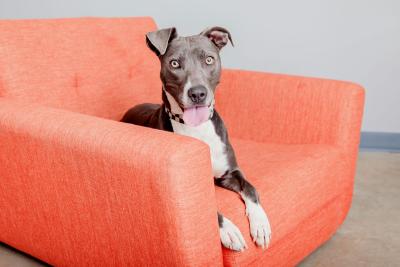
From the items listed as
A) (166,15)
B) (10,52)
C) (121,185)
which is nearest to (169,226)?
(121,185)

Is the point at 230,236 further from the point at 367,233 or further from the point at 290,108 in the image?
the point at 367,233

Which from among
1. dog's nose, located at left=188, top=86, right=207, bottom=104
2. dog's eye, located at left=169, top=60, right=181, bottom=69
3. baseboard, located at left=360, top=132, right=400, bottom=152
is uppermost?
dog's eye, located at left=169, top=60, right=181, bottom=69

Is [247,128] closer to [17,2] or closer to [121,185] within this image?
[121,185]

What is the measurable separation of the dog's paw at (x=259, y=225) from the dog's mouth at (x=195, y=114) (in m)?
0.39

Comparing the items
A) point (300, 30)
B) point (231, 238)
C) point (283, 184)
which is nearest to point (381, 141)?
point (300, 30)

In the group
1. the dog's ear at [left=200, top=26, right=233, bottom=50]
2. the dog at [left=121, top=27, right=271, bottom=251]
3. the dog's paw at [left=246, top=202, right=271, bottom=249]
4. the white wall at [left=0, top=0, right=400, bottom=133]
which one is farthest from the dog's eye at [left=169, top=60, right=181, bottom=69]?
the white wall at [left=0, top=0, right=400, bottom=133]

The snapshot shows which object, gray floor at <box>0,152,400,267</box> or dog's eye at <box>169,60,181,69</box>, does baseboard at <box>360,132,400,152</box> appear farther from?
dog's eye at <box>169,60,181,69</box>

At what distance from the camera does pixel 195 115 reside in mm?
1991

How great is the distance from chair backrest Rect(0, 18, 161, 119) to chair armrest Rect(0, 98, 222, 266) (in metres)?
0.20

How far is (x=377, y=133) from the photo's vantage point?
3916 millimetres

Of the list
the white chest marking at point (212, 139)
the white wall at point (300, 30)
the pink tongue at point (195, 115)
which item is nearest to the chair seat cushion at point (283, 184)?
the white chest marking at point (212, 139)

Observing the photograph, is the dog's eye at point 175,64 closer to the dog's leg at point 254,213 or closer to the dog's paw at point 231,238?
the dog's leg at point 254,213

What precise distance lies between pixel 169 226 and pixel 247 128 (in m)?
1.19

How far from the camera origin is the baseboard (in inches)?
154
